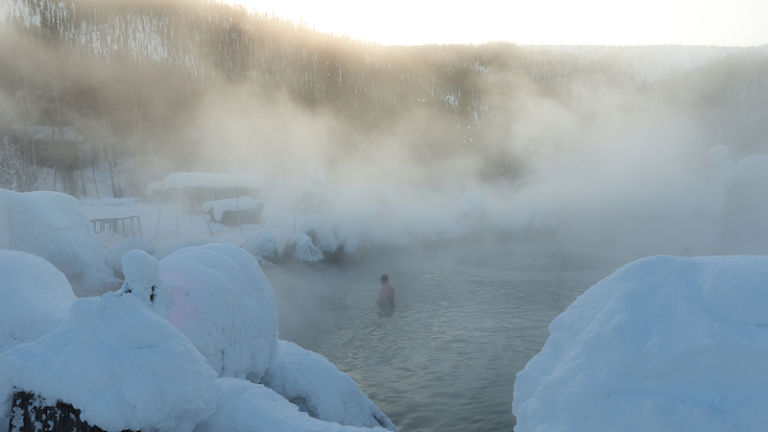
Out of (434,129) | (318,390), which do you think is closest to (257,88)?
(434,129)

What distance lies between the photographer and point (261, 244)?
1988 cm

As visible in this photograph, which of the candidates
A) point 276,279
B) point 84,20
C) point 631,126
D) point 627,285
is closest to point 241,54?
point 84,20

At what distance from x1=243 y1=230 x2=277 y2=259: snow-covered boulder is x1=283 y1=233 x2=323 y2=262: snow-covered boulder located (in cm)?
127

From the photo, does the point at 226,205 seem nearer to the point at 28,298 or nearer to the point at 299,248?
the point at 299,248

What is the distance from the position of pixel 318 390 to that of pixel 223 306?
5.14ft

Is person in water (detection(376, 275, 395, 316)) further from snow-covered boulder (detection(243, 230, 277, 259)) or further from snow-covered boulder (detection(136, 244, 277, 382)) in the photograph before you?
snow-covered boulder (detection(136, 244, 277, 382))

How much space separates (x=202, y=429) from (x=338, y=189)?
31668 millimetres

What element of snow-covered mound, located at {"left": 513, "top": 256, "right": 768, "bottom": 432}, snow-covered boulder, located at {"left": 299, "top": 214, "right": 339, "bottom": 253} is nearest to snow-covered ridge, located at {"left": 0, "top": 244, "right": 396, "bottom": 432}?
snow-covered mound, located at {"left": 513, "top": 256, "right": 768, "bottom": 432}

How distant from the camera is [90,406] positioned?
100 inches

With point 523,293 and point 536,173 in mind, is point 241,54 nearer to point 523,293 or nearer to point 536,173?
point 536,173

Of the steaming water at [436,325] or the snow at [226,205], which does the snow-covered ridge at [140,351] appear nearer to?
the steaming water at [436,325]

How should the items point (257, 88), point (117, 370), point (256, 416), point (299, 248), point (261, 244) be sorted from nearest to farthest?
1. point (117, 370)
2. point (256, 416)
3. point (261, 244)
4. point (299, 248)
5. point (257, 88)


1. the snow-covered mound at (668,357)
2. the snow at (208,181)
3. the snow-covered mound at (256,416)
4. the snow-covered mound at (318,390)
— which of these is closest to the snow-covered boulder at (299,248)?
the snow at (208,181)

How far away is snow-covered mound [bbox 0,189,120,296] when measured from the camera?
8453 millimetres
